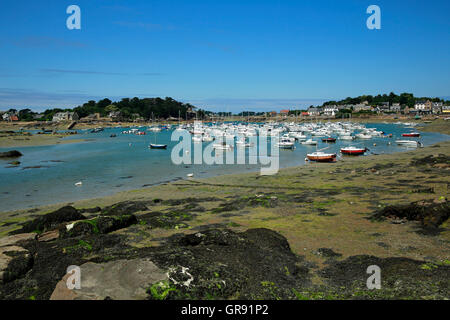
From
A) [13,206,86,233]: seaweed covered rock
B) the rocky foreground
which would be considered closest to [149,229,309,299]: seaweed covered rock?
the rocky foreground

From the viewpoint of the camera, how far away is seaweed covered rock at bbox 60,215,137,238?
11.6 m

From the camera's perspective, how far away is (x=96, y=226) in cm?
1215

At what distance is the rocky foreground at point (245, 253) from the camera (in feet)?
23.5

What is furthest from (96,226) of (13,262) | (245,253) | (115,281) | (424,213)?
(424,213)

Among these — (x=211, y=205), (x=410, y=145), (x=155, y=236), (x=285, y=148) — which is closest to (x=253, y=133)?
(x=285, y=148)

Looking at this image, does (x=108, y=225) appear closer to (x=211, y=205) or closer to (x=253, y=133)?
(x=211, y=205)

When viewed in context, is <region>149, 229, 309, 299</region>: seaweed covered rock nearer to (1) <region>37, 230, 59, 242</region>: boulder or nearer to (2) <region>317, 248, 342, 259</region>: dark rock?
(2) <region>317, 248, 342, 259</region>: dark rock

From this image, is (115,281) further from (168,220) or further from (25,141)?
(25,141)

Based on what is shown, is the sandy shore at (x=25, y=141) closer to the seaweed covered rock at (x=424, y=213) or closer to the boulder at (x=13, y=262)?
the boulder at (x=13, y=262)

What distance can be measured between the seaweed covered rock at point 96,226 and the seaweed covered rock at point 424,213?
11.0m

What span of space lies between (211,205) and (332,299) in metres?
12.4

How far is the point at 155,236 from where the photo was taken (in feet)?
39.8

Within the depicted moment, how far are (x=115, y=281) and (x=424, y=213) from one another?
37.7 ft

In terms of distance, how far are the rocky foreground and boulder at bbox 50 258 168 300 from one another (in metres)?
0.03
